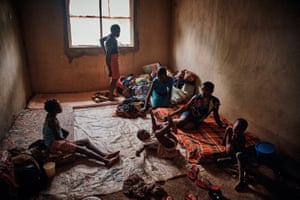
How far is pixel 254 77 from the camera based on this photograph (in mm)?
2812

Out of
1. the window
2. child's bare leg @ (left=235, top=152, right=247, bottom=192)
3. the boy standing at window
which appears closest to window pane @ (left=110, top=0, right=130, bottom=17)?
the window

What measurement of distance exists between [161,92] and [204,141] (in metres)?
1.05

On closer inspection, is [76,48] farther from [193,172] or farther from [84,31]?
[193,172]

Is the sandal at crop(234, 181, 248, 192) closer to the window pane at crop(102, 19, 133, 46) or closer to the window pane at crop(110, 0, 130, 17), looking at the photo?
the window pane at crop(102, 19, 133, 46)

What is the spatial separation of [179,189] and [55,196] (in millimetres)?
1135

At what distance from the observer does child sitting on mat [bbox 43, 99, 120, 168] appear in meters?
2.21

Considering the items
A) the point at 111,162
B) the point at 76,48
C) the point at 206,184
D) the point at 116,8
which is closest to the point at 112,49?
the point at 76,48

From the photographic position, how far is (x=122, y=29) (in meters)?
4.88

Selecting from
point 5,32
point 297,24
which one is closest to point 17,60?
point 5,32

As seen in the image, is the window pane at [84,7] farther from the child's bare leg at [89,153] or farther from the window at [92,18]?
the child's bare leg at [89,153]

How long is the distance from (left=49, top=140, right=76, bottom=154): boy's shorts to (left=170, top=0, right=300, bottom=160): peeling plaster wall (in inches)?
90.9

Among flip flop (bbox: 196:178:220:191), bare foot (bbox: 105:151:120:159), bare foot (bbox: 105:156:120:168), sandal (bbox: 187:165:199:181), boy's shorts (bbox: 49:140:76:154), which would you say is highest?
boy's shorts (bbox: 49:140:76:154)

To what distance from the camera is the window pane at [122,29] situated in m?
4.65

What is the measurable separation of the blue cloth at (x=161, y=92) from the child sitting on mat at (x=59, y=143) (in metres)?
1.25
